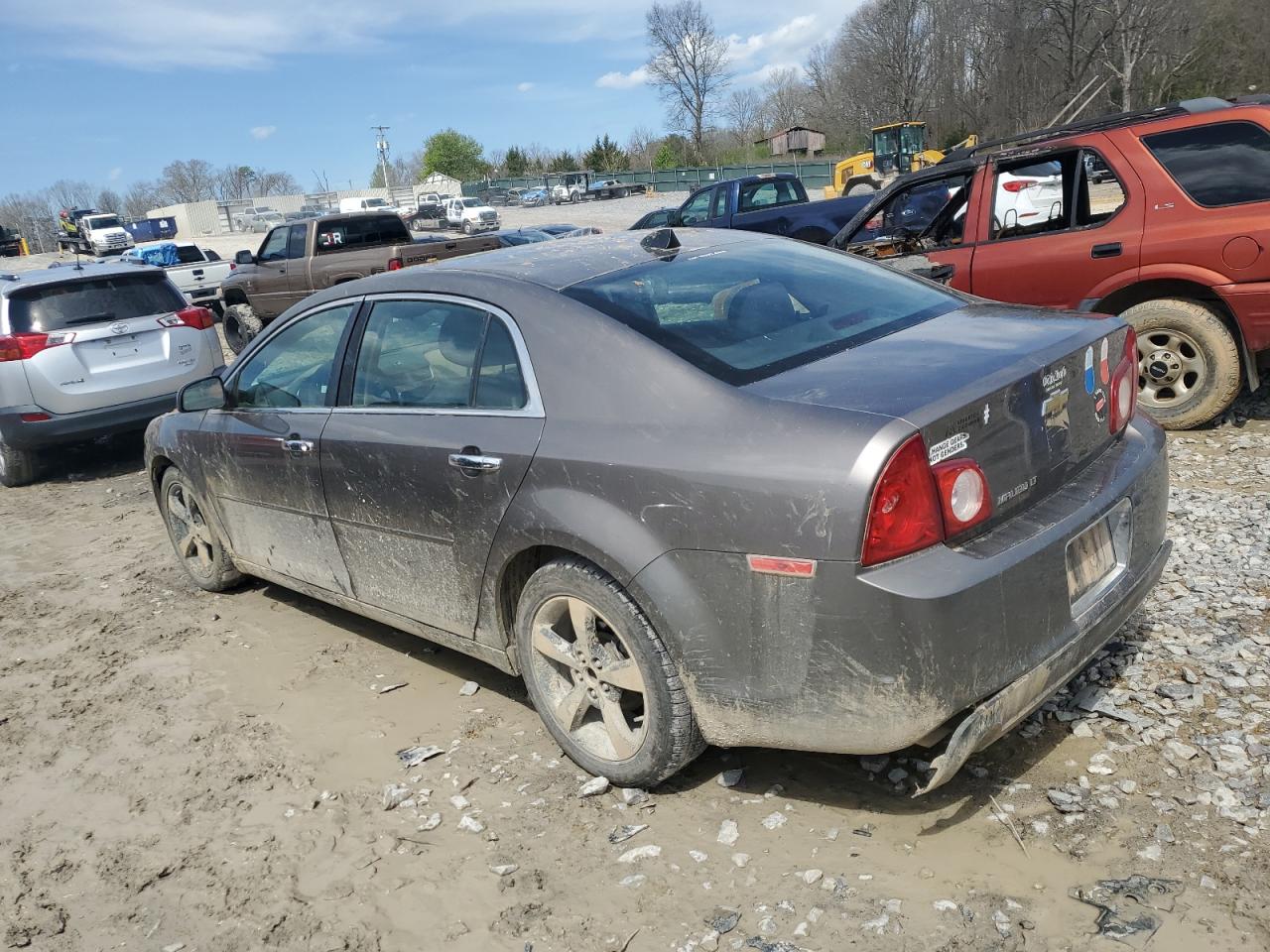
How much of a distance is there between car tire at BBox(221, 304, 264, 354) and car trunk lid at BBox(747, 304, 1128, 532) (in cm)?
1372

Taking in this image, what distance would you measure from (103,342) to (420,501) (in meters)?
6.32

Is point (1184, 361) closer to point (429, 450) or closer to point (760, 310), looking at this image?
point (760, 310)

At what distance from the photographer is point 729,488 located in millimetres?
2576

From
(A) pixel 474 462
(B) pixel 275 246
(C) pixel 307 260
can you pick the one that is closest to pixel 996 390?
(A) pixel 474 462

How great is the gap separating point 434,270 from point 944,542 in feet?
7.24

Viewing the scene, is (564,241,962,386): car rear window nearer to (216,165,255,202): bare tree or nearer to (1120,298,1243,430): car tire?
(1120,298,1243,430): car tire

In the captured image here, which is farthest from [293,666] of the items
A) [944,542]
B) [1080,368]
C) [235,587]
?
[1080,368]

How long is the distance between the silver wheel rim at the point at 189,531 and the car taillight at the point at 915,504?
3968mm

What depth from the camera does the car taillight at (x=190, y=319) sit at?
883cm

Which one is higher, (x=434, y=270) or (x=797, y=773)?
(x=434, y=270)

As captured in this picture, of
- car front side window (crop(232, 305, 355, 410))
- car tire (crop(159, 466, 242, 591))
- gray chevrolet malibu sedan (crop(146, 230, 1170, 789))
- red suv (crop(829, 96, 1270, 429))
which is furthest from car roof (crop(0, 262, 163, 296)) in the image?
red suv (crop(829, 96, 1270, 429))

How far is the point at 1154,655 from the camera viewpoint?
3602 millimetres

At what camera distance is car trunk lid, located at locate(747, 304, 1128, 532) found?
2539 millimetres

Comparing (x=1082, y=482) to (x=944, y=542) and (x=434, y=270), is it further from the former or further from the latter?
(x=434, y=270)
